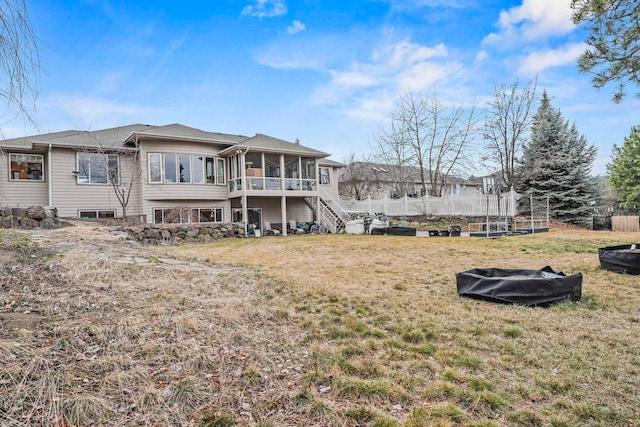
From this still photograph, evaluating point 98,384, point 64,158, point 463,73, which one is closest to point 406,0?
point 463,73

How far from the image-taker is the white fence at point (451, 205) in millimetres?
16312

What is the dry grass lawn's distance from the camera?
2.01 m

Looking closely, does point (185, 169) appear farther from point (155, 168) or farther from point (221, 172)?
point (221, 172)

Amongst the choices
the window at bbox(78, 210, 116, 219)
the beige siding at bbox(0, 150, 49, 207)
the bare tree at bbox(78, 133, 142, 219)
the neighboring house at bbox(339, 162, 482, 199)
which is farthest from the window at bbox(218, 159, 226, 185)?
the neighboring house at bbox(339, 162, 482, 199)

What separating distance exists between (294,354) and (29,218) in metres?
12.3

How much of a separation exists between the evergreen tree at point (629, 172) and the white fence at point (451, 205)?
6154 millimetres

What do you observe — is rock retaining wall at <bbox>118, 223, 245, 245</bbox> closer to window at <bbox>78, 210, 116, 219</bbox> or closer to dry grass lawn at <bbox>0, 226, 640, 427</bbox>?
window at <bbox>78, 210, 116, 219</bbox>

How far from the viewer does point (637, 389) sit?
2309 millimetres

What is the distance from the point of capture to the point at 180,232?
13383mm

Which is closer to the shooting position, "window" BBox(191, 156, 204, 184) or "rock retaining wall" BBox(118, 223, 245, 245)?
"rock retaining wall" BBox(118, 223, 245, 245)

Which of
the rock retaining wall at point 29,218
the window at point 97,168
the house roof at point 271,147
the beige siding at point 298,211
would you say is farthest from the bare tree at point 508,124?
the rock retaining wall at point 29,218

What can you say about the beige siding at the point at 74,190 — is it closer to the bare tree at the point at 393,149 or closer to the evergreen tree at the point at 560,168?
the bare tree at the point at 393,149

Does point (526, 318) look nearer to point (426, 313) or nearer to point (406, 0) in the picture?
point (426, 313)

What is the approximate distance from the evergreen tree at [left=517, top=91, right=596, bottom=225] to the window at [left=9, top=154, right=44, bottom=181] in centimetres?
2470
